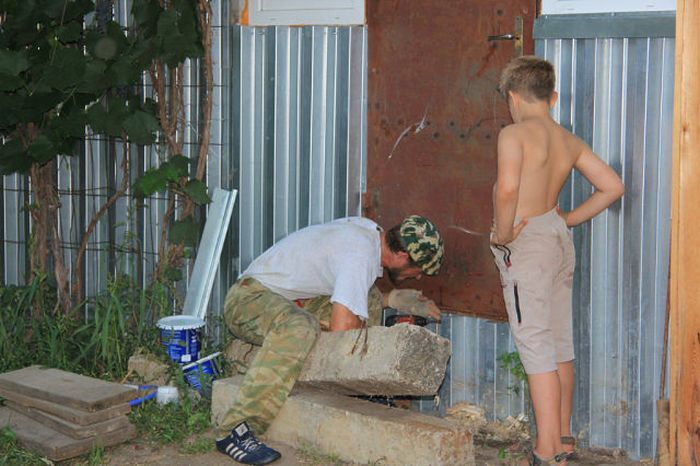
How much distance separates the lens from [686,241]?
3.18m

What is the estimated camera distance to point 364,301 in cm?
573

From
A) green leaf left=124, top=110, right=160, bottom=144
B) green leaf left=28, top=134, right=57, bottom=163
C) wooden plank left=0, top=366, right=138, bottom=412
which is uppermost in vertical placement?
green leaf left=124, top=110, right=160, bottom=144

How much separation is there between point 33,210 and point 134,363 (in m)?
1.61

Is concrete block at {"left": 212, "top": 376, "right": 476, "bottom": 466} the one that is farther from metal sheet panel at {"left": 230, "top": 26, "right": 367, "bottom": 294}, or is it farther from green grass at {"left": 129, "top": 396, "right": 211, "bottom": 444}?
metal sheet panel at {"left": 230, "top": 26, "right": 367, "bottom": 294}

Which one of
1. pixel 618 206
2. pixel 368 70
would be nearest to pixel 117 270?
pixel 368 70

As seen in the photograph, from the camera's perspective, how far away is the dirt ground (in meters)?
5.62

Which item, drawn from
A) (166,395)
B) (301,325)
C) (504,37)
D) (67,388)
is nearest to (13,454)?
(67,388)

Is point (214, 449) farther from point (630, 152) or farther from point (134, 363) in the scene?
point (630, 152)

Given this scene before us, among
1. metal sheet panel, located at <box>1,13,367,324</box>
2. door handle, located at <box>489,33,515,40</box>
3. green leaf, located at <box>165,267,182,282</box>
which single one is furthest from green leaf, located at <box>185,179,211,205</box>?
door handle, located at <box>489,33,515,40</box>

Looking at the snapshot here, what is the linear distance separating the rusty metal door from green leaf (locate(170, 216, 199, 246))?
1.32 metres

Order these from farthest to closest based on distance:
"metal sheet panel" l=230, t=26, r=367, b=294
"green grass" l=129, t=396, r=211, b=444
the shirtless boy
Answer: "metal sheet panel" l=230, t=26, r=367, b=294 → "green grass" l=129, t=396, r=211, b=444 → the shirtless boy

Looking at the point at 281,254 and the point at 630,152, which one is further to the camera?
the point at 281,254

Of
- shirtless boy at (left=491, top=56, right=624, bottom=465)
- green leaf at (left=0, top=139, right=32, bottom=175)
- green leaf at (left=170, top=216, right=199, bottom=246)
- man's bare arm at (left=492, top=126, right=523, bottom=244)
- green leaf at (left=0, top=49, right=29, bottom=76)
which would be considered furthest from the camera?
green leaf at (left=0, top=139, right=32, bottom=175)

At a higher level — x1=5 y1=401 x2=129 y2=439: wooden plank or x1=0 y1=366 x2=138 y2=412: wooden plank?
x1=0 y1=366 x2=138 y2=412: wooden plank
